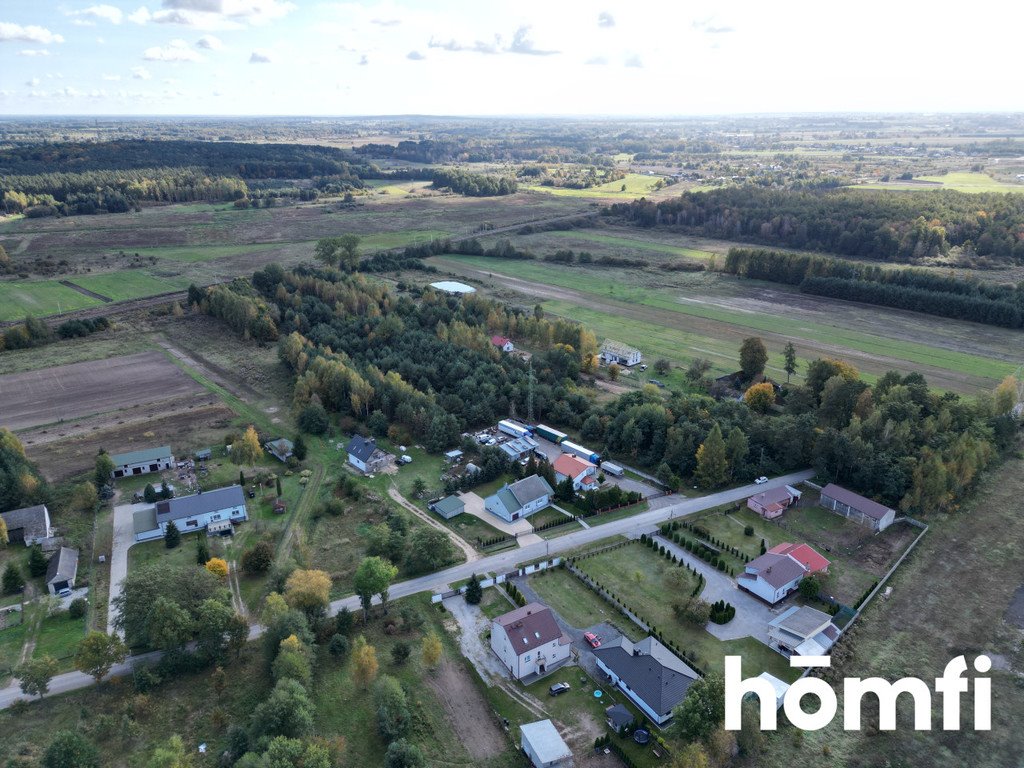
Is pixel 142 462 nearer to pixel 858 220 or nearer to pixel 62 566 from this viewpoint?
pixel 62 566

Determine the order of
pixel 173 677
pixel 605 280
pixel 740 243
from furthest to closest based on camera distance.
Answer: pixel 740 243
pixel 605 280
pixel 173 677

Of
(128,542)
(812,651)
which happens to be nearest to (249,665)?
(128,542)

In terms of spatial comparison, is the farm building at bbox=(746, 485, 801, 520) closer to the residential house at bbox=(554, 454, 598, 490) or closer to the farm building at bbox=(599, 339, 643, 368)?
the residential house at bbox=(554, 454, 598, 490)

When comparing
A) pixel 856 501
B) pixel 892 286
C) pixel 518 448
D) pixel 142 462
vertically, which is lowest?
pixel 518 448

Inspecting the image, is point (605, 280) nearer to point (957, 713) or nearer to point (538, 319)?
point (538, 319)

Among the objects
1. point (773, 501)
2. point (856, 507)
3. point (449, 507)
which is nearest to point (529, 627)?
point (449, 507)

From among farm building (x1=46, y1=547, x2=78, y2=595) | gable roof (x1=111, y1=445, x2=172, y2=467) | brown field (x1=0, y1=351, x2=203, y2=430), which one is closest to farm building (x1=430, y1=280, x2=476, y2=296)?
brown field (x1=0, y1=351, x2=203, y2=430)
